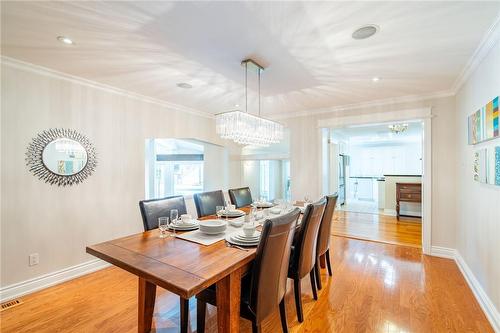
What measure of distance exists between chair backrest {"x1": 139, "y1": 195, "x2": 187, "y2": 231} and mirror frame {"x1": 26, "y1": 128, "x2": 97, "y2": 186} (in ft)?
4.17

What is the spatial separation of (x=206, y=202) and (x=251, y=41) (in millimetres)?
1876

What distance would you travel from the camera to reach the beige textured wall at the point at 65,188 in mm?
2357

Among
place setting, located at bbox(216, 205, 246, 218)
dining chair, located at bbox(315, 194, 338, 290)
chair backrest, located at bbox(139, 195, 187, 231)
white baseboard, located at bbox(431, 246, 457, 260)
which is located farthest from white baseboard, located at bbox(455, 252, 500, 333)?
chair backrest, located at bbox(139, 195, 187, 231)

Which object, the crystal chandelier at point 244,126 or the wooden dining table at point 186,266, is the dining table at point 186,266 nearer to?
the wooden dining table at point 186,266

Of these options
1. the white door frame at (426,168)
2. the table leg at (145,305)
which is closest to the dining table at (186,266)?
the table leg at (145,305)

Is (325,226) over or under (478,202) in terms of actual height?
under

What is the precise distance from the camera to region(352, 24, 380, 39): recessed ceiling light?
1808 mm

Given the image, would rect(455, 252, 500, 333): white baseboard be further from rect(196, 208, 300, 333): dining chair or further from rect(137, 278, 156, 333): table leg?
rect(137, 278, 156, 333): table leg

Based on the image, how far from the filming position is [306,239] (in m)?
1.98

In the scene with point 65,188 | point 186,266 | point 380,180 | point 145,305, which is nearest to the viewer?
point 186,266

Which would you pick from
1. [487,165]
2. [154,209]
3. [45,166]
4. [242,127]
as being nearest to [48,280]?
[45,166]

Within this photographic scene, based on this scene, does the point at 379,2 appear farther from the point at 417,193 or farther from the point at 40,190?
the point at 417,193

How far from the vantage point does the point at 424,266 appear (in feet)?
9.94

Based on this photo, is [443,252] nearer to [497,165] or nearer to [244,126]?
[497,165]
